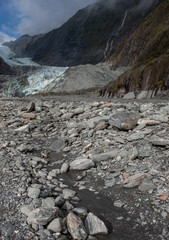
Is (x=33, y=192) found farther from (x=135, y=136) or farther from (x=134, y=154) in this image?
(x=135, y=136)

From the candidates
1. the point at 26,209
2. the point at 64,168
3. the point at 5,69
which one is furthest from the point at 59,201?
the point at 5,69

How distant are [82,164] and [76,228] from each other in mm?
2696

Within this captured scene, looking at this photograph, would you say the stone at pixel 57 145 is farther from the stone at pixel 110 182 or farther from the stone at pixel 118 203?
the stone at pixel 118 203

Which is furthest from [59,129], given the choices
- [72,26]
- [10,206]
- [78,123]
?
[72,26]

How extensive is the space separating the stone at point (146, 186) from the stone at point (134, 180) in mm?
172

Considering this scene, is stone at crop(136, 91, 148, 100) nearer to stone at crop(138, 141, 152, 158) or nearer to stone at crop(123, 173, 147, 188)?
stone at crop(138, 141, 152, 158)

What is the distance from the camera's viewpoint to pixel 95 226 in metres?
3.74

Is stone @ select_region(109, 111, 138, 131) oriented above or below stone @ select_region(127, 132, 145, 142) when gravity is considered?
above

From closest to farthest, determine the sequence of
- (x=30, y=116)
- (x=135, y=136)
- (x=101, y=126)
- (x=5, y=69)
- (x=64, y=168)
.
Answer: (x=64, y=168), (x=135, y=136), (x=101, y=126), (x=30, y=116), (x=5, y=69)

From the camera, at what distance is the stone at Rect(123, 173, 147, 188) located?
496 cm

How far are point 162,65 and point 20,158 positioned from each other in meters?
24.6

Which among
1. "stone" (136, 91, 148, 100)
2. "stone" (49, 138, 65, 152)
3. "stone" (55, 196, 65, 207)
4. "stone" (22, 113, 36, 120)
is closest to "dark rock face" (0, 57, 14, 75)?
"stone" (136, 91, 148, 100)

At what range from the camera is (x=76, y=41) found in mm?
151875

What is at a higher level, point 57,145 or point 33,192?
point 57,145
